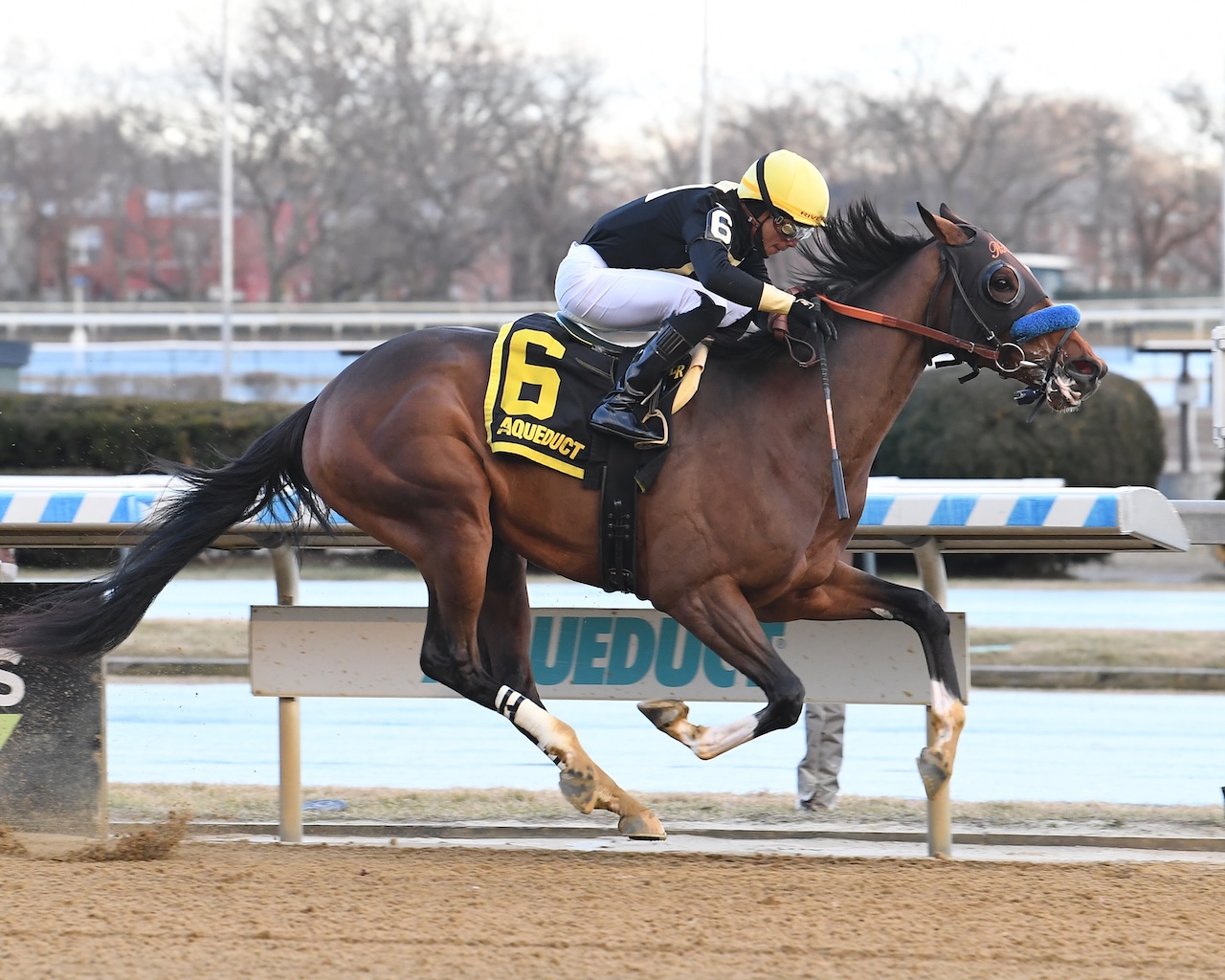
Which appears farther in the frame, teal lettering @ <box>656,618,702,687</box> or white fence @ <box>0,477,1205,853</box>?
teal lettering @ <box>656,618,702,687</box>

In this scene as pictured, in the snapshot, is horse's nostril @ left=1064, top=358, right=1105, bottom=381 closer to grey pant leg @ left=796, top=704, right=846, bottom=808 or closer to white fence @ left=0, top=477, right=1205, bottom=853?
white fence @ left=0, top=477, right=1205, bottom=853

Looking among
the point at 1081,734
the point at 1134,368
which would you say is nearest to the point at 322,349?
the point at 1134,368

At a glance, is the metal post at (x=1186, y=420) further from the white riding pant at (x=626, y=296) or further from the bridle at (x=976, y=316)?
the white riding pant at (x=626, y=296)

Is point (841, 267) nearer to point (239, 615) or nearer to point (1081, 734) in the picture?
point (1081, 734)

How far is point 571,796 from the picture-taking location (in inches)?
207

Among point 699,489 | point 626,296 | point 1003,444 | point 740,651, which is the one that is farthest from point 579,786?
point 1003,444

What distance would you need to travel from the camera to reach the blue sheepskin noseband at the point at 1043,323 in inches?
206

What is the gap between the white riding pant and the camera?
215 inches

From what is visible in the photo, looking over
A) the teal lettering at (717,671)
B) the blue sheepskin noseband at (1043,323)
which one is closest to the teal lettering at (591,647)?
the teal lettering at (717,671)

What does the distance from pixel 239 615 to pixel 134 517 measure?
7849mm

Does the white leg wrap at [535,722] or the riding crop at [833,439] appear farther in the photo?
the white leg wrap at [535,722]

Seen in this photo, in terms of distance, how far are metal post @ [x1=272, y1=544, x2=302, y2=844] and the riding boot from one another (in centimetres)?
152

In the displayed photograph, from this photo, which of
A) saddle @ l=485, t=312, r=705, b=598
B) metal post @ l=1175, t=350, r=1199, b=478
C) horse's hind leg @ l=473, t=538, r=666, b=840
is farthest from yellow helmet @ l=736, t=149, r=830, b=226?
metal post @ l=1175, t=350, r=1199, b=478

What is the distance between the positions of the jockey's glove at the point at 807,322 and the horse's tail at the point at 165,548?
174 centimetres
